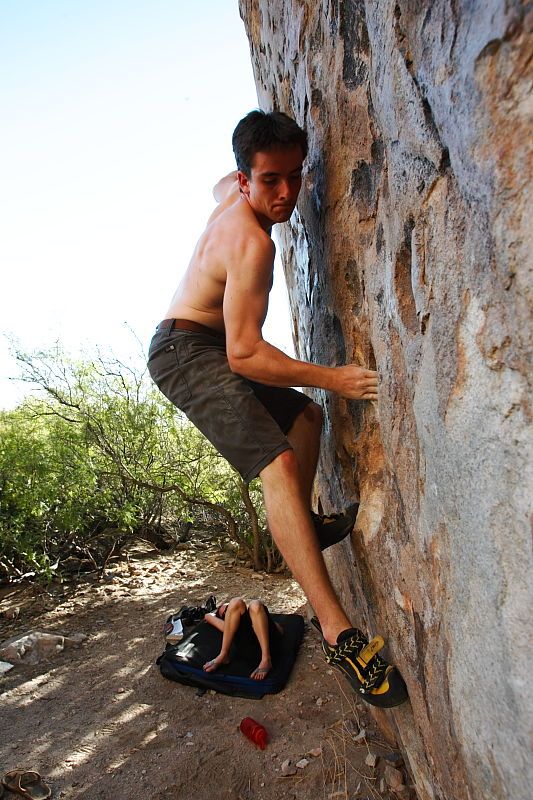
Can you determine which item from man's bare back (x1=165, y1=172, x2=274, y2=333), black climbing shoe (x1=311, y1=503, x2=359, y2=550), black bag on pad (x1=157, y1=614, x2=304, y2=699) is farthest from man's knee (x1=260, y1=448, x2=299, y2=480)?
black bag on pad (x1=157, y1=614, x2=304, y2=699)

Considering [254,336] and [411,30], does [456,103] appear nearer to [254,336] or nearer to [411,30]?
[411,30]

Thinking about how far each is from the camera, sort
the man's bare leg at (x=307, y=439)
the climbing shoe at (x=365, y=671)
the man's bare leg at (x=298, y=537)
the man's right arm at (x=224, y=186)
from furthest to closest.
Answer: the man's right arm at (x=224, y=186) → the man's bare leg at (x=307, y=439) → the man's bare leg at (x=298, y=537) → the climbing shoe at (x=365, y=671)

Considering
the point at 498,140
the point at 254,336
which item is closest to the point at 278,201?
the point at 254,336

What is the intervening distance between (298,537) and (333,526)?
0.88 feet

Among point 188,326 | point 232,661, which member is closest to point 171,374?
point 188,326

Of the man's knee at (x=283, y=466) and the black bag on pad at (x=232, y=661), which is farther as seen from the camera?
the black bag on pad at (x=232, y=661)

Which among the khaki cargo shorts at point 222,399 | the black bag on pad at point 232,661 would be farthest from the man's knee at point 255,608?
the khaki cargo shorts at point 222,399

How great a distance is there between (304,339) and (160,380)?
1271 mm

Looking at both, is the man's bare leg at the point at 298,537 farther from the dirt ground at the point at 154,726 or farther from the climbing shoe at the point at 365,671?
the dirt ground at the point at 154,726

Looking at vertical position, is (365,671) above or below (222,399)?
below

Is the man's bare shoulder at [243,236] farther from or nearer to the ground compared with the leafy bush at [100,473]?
farther from the ground

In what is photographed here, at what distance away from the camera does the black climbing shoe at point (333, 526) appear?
2715 mm

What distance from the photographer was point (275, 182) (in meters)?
2.72

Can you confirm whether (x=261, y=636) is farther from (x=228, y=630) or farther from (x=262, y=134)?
(x=262, y=134)
